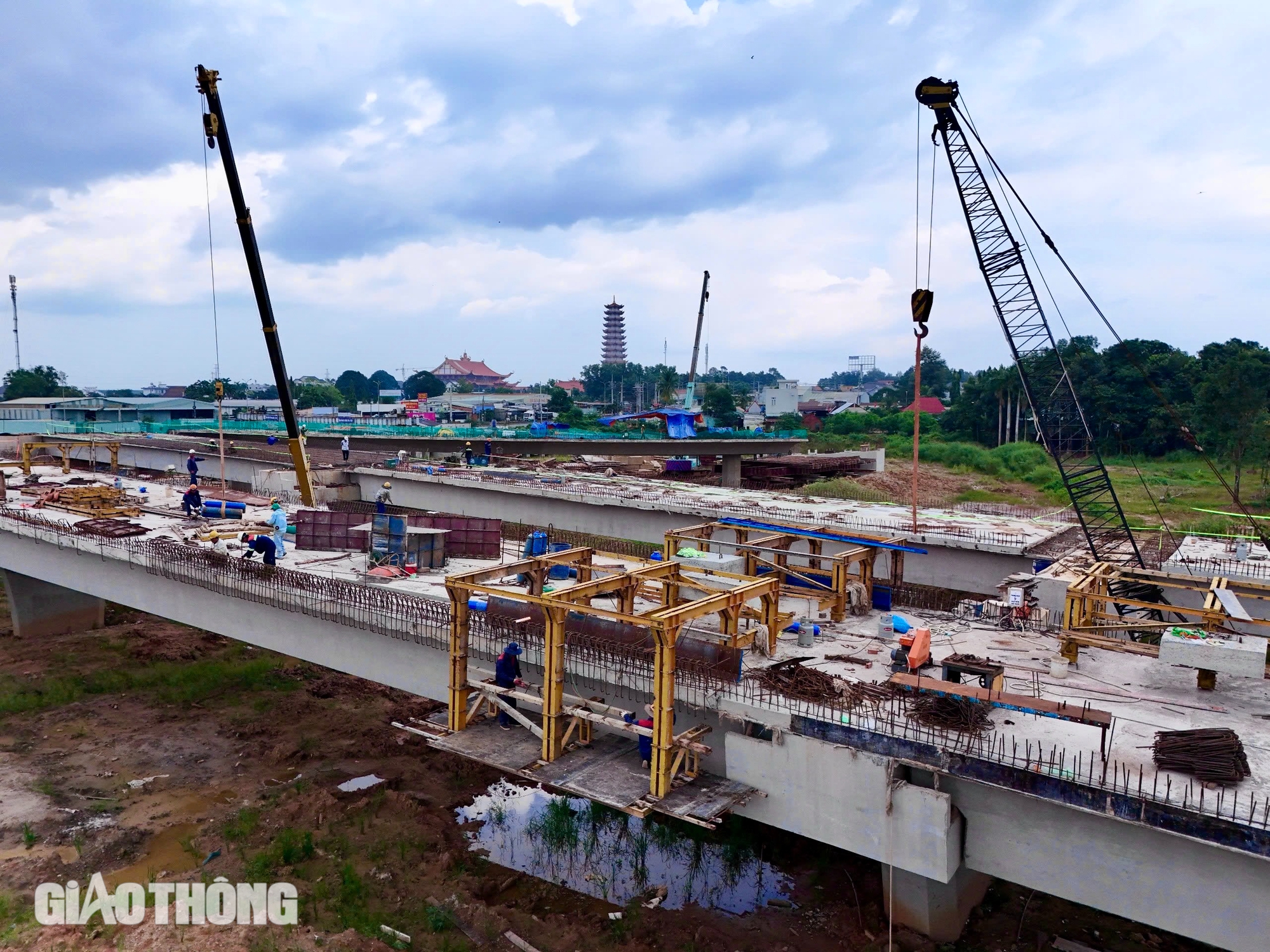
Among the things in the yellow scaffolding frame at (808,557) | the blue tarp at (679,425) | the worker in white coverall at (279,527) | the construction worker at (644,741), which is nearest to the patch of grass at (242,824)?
the worker in white coverall at (279,527)

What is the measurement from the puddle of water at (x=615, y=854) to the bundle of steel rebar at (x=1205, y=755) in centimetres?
919

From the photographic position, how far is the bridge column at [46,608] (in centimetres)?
3541

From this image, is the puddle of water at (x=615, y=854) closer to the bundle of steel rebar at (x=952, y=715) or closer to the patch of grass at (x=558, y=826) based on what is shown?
the patch of grass at (x=558, y=826)

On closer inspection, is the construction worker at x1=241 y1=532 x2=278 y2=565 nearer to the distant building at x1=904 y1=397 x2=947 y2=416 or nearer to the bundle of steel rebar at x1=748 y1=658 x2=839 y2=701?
the bundle of steel rebar at x1=748 y1=658 x2=839 y2=701

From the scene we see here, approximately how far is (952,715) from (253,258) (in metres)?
35.8

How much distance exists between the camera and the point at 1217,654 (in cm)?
1540

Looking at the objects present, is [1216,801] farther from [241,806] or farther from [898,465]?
[898,465]

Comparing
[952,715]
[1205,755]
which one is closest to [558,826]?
[952,715]

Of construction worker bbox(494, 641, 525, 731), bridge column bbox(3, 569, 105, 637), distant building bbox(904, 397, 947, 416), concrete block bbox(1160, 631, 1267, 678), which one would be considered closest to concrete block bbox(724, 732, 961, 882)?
construction worker bbox(494, 641, 525, 731)

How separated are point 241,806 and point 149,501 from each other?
23121 mm

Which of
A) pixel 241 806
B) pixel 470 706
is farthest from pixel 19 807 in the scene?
pixel 470 706

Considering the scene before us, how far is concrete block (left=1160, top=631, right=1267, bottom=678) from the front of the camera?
49.8 feet

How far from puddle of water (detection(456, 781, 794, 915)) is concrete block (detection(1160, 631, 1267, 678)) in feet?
31.7

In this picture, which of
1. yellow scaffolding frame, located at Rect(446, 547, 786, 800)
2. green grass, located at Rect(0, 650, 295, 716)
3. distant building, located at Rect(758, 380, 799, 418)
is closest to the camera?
yellow scaffolding frame, located at Rect(446, 547, 786, 800)
